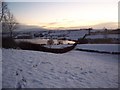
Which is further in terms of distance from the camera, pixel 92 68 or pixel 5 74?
pixel 92 68

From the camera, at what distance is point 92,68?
54.1 feet

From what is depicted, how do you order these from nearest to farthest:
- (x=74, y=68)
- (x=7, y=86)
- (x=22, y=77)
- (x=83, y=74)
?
(x=7, y=86) → (x=22, y=77) → (x=83, y=74) → (x=74, y=68)

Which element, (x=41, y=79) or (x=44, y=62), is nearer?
(x=41, y=79)

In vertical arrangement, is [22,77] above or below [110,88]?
above

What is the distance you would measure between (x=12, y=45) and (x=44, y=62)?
8.33 metres

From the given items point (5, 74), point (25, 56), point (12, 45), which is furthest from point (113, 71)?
point (12, 45)

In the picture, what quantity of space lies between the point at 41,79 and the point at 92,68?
17.9 ft

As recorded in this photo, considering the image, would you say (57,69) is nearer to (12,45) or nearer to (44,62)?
(44,62)

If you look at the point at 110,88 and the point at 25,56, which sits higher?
the point at 25,56

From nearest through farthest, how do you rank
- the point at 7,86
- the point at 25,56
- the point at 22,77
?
the point at 7,86
the point at 22,77
the point at 25,56

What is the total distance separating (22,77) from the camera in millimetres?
12102

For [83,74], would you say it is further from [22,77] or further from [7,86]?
[7,86]

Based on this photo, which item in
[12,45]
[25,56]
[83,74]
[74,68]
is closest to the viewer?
[83,74]

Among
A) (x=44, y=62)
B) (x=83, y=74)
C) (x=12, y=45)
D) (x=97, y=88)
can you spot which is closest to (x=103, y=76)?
(x=83, y=74)
